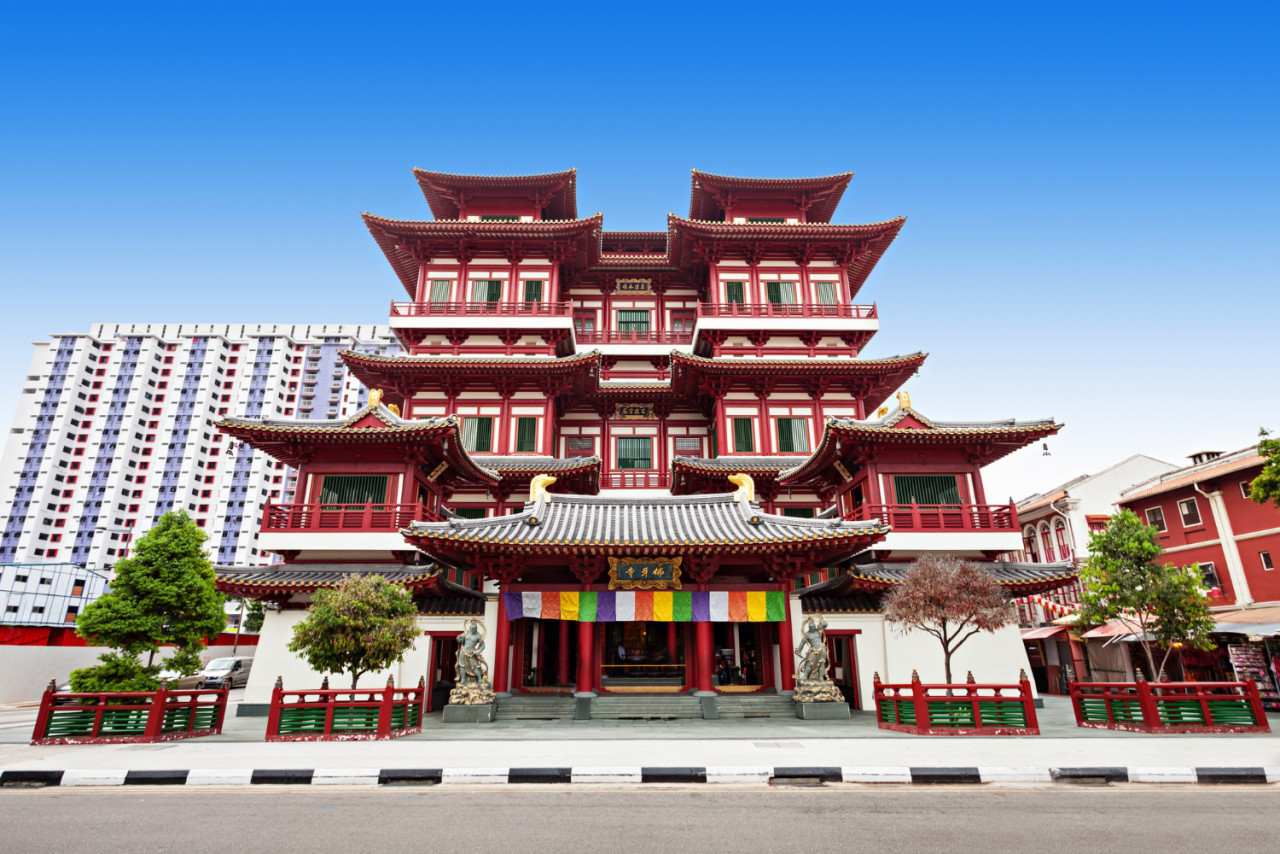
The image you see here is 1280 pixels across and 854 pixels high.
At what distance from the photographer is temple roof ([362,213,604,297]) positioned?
3145 centimetres

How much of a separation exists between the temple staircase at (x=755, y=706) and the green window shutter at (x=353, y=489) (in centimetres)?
1333

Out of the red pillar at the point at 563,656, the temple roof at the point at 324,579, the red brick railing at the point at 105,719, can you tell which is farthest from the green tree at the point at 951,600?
the red brick railing at the point at 105,719

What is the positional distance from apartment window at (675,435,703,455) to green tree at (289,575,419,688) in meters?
18.3

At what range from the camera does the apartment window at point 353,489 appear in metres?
23.4

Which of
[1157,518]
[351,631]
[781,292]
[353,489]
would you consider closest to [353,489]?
[353,489]

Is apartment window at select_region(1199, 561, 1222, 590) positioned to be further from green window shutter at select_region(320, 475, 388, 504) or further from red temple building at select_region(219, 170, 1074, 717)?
green window shutter at select_region(320, 475, 388, 504)

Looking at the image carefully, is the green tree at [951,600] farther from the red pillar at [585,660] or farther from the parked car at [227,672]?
the parked car at [227,672]

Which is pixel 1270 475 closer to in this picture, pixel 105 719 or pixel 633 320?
pixel 633 320

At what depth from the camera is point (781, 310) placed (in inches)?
1270

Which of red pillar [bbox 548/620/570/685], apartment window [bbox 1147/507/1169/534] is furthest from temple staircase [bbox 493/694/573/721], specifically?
apartment window [bbox 1147/507/1169/534]

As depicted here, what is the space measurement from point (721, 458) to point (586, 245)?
12994mm

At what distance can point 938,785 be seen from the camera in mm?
9539

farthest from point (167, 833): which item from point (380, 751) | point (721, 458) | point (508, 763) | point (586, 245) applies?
point (586, 245)

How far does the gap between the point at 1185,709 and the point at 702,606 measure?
11.8 meters
